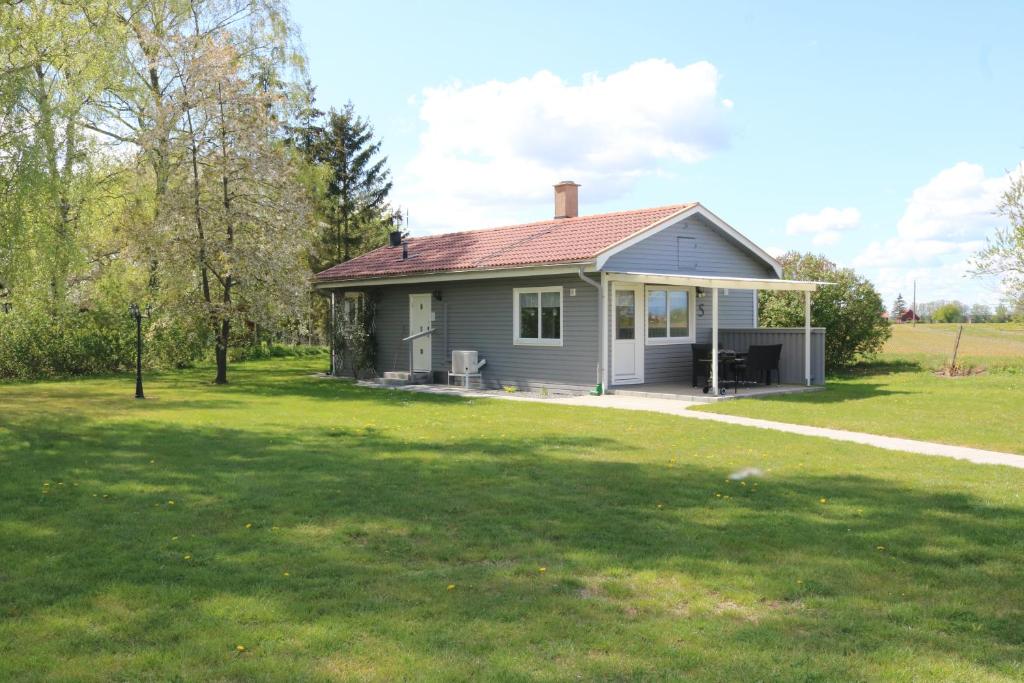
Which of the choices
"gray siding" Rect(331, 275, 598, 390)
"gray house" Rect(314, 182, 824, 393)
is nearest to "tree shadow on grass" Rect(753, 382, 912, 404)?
"gray house" Rect(314, 182, 824, 393)

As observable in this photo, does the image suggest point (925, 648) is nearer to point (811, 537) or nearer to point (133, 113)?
point (811, 537)

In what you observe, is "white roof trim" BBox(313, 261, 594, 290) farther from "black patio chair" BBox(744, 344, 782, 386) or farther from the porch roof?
"black patio chair" BBox(744, 344, 782, 386)

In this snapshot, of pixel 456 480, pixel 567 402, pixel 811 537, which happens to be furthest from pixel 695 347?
pixel 811 537

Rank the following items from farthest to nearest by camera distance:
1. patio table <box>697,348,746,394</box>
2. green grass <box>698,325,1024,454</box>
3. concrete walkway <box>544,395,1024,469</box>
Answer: patio table <box>697,348,746,394</box>, green grass <box>698,325,1024,454</box>, concrete walkway <box>544,395,1024,469</box>

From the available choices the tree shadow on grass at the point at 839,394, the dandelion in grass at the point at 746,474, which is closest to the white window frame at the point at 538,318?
the tree shadow on grass at the point at 839,394

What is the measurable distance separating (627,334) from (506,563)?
12.6 m

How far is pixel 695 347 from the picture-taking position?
57.6 feet

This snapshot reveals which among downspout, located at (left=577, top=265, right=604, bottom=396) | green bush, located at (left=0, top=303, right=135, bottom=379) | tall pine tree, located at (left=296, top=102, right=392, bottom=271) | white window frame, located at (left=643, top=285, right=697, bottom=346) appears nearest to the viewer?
downspout, located at (left=577, top=265, right=604, bottom=396)

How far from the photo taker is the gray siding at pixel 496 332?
56.7 ft

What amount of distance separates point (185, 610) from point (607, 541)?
2753 mm

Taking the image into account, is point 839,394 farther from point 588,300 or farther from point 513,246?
point 513,246

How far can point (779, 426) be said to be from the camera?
39.2 feet

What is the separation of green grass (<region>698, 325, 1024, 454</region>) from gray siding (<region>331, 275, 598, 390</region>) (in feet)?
11.7

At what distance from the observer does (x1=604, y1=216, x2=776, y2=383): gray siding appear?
1791 cm
